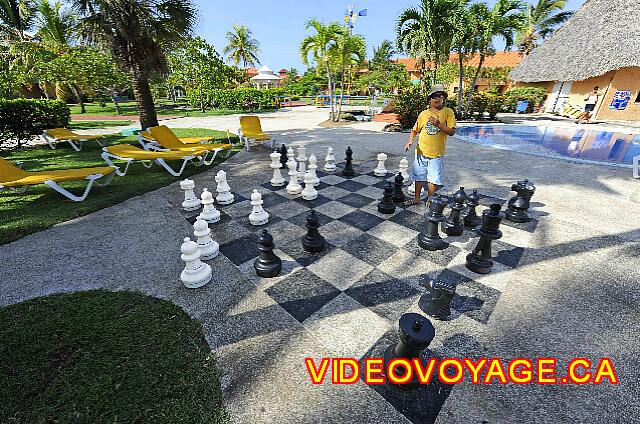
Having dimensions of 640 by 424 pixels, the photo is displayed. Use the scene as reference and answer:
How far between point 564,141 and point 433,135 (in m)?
11.1

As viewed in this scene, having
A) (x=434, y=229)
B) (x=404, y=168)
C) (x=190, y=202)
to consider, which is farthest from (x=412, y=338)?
(x=404, y=168)

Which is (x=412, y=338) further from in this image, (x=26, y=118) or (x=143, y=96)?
(x=26, y=118)

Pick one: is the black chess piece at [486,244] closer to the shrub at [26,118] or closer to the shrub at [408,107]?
the shrub at [408,107]

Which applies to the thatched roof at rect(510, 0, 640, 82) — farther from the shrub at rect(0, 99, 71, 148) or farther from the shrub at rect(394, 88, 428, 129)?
the shrub at rect(0, 99, 71, 148)

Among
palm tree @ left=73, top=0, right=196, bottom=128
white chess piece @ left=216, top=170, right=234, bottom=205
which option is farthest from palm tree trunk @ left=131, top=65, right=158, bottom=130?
white chess piece @ left=216, top=170, right=234, bottom=205

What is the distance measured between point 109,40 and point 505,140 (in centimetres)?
1422

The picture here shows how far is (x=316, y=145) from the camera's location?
9680mm

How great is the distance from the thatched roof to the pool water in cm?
655

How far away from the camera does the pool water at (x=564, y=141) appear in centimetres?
847

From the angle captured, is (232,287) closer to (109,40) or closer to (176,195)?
(176,195)

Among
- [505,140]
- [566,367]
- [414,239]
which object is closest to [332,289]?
[414,239]

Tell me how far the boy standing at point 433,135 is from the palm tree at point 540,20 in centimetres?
3022

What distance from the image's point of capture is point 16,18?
54.3 ft

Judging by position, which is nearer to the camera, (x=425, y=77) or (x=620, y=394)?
(x=620, y=394)
